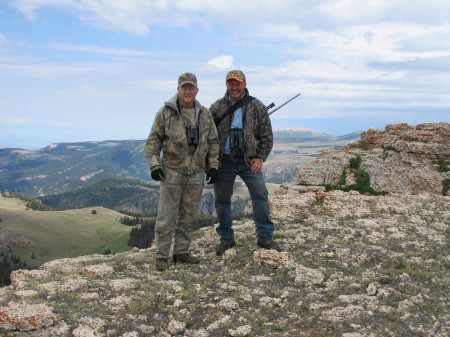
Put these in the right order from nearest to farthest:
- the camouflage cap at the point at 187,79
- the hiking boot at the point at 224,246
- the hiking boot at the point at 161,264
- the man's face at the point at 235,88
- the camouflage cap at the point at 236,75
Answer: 1. the camouflage cap at the point at 187,79
2. the camouflage cap at the point at 236,75
3. the man's face at the point at 235,88
4. the hiking boot at the point at 161,264
5. the hiking boot at the point at 224,246

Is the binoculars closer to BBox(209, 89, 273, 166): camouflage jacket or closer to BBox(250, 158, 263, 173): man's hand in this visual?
BBox(209, 89, 273, 166): camouflage jacket

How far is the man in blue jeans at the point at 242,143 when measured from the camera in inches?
410

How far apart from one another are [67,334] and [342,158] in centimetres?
1538

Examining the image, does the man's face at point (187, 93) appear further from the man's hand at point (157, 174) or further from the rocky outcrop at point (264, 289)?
the rocky outcrop at point (264, 289)

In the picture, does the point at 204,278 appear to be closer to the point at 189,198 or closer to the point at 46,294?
the point at 189,198

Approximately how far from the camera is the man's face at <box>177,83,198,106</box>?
9.68 meters

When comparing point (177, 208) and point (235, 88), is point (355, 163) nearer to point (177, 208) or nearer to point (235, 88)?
point (235, 88)

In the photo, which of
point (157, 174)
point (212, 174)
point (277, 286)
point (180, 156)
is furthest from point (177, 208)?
point (277, 286)

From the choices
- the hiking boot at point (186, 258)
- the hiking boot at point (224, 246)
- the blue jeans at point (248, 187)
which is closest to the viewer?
the blue jeans at point (248, 187)

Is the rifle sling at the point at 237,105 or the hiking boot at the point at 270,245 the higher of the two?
the rifle sling at the point at 237,105

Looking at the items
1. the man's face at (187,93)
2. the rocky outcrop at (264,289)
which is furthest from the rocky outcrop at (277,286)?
the man's face at (187,93)

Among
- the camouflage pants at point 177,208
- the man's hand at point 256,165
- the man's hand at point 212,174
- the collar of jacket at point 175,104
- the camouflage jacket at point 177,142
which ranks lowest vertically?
the camouflage pants at point 177,208

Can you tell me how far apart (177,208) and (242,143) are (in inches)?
101

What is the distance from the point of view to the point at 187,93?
9.73 m
